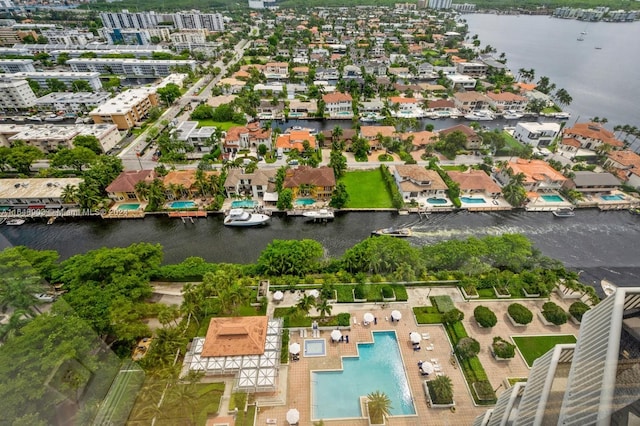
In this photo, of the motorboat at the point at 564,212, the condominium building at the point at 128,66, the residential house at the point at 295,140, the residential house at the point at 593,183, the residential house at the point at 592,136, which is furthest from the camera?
the condominium building at the point at 128,66

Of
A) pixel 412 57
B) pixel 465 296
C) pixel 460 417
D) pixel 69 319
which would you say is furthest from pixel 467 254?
pixel 412 57

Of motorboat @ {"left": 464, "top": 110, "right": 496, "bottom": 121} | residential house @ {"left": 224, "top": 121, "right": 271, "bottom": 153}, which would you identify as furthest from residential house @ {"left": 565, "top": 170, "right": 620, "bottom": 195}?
residential house @ {"left": 224, "top": 121, "right": 271, "bottom": 153}

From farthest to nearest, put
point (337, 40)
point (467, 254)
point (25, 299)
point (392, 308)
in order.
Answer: point (337, 40)
point (467, 254)
point (392, 308)
point (25, 299)

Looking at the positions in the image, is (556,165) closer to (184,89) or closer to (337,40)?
(184,89)

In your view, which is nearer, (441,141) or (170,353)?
(170,353)

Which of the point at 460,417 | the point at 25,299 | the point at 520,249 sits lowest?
the point at 460,417

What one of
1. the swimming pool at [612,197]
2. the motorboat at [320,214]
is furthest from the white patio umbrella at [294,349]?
the swimming pool at [612,197]

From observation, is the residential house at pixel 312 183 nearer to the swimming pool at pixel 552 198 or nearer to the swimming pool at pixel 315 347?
the swimming pool at pixel 315 347
